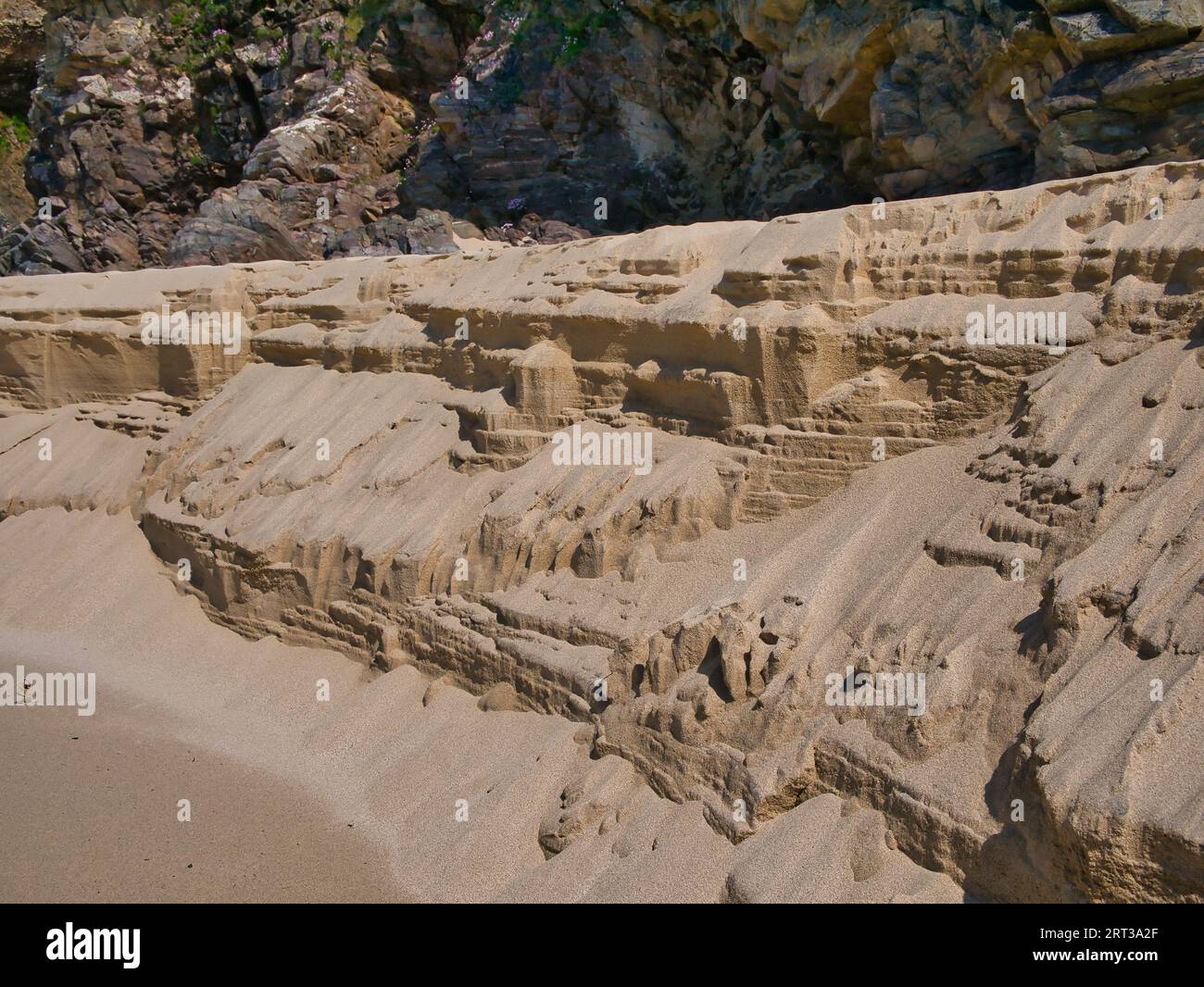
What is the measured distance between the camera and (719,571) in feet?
30.5

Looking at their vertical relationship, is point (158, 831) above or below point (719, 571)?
below

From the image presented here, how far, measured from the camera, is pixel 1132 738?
18.4 feet

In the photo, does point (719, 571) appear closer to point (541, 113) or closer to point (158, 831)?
point (158, 831)

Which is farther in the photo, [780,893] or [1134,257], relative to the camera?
[1134,257]

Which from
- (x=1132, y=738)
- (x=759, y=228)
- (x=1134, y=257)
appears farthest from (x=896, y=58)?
(x=1132, y=738)

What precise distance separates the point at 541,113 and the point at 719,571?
1520 cm

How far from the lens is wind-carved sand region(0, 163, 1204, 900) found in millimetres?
6449

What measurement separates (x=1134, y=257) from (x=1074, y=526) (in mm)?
2243

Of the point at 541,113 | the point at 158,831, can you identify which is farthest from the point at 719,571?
the point at 541,113

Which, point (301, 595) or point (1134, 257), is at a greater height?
point (1134, 257)

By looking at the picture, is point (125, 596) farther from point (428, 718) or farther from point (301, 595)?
point (428, 718)

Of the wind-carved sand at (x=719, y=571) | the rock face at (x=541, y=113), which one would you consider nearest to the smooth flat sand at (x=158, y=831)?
the wind-carved sand at (x=719, y=571)

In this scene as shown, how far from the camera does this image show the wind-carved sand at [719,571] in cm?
645

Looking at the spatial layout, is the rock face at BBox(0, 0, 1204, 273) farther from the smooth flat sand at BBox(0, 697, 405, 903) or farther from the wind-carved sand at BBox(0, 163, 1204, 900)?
the smooth flat sand at BBox(0, 697, 405, 903)
